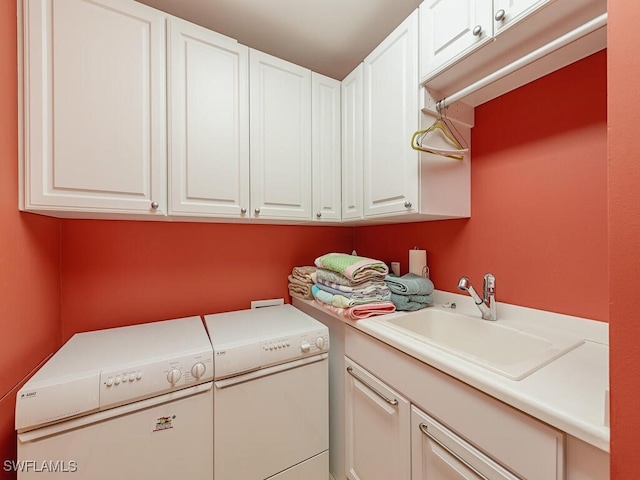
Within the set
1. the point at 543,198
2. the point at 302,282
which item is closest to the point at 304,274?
Answer: the point at 302,282

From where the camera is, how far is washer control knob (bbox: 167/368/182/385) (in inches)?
Answer: 38.6

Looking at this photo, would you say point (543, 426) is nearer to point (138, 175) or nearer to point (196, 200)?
point (196, 200)

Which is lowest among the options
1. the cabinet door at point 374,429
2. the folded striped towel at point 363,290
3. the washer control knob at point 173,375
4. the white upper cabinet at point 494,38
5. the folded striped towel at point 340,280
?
the cabinet door at point 374,429

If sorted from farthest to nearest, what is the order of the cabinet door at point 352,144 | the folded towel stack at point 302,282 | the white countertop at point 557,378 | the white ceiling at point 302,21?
the folded towel stack at point 302,282 < the cabinet door at point 352,144 < the white ceiling at point 302,21 < the white countertop at point 557,378

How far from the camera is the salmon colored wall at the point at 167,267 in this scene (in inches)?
51.9

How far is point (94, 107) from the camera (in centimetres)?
104

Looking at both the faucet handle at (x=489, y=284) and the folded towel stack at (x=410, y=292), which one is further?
the folded towel stack at (x=410, y=292)

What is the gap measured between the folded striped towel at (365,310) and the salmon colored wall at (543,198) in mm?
432

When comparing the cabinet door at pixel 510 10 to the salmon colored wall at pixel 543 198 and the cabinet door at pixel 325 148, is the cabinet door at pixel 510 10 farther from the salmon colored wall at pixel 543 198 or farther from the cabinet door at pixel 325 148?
the cabinet door at pixel 325 148

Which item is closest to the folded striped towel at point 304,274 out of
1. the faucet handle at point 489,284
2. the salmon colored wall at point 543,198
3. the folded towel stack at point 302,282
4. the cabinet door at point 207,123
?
the folded towel stack at point 302,282

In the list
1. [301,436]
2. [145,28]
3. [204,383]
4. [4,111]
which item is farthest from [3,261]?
[301,436]

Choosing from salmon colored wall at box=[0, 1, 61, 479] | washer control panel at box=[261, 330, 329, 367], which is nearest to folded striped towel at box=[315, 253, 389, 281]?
washer control panel at box=[261, 330, 329, 367]

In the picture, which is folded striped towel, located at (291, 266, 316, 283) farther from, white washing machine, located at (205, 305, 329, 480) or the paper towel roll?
the paper towel roll

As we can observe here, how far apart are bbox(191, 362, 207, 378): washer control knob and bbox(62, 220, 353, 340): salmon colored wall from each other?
61 cm
